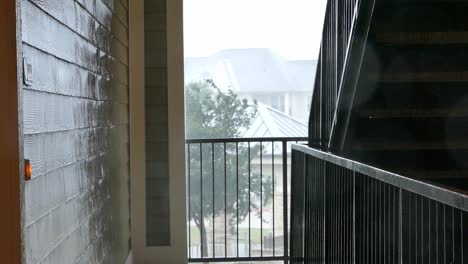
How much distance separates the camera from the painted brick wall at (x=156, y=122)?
185 inches

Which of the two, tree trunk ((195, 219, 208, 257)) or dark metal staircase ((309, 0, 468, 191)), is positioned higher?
dark metal staircase ((309, 0, 468, 191))

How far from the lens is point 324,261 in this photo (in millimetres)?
3166

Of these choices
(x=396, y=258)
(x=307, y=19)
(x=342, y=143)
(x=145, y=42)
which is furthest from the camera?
(x=307, y=19)

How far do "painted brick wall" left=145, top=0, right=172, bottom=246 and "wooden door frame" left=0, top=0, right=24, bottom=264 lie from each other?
2.80 meters

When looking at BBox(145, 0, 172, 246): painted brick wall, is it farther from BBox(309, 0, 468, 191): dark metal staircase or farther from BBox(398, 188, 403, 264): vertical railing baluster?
BBox(398, 188, 403, 264): vertical railing baluster

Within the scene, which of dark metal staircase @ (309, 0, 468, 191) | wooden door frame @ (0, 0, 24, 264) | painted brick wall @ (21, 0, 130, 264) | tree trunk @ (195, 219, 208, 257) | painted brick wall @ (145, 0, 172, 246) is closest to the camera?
wooden door frame @ (0, 0, 24, 264)

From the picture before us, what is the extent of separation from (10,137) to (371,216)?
122 cm

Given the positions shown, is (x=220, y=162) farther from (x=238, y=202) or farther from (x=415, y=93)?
(x=415, y=93)

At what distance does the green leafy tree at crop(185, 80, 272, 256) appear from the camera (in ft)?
16.1

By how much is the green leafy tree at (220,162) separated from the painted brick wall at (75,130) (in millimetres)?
697

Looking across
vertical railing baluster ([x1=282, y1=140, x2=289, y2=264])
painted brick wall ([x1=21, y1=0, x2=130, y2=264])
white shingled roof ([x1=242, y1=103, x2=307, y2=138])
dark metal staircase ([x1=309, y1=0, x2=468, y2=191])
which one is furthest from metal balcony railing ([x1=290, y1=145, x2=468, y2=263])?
painted brick wall ([x1=21, y1=0, x2=130, y2=264])

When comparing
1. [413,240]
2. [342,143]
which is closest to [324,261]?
[342,143]

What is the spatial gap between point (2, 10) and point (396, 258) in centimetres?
138

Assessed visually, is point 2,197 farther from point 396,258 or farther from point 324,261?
point 324,261
